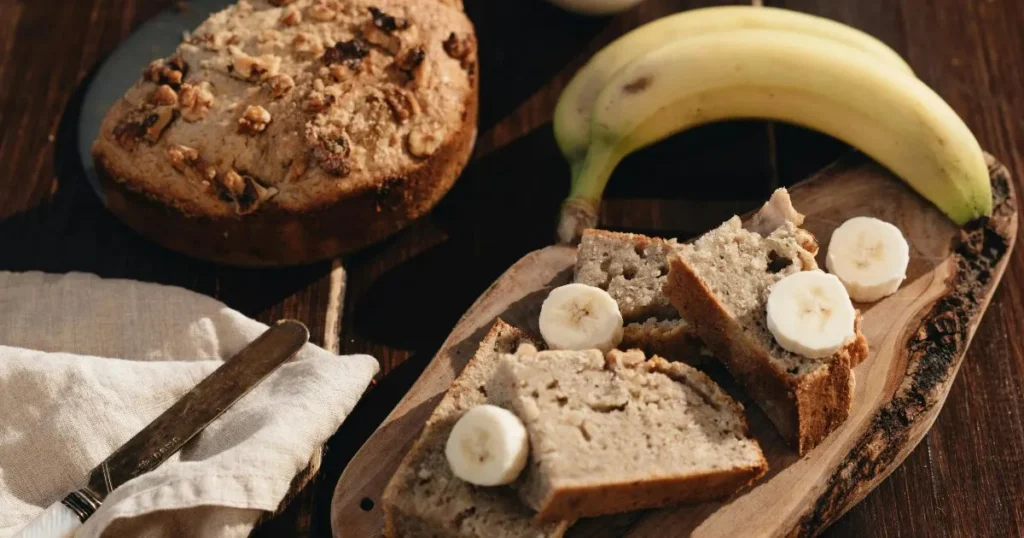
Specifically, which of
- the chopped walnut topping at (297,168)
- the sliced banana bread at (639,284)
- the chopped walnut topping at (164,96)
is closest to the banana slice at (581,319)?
the sliced banana bread at (639,284)

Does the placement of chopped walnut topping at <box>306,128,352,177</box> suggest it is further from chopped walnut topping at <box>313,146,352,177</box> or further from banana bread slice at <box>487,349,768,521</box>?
banana bread slice at <box>487,349,768,521</box>

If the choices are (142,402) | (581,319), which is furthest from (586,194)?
(142,402)

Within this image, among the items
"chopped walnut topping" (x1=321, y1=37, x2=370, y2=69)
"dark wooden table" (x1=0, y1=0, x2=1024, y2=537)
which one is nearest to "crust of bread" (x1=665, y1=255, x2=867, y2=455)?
"dark wooden table" (x1=0, y1=0, x2=1024, y2=537)

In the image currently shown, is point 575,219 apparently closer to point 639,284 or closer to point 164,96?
point 639,284

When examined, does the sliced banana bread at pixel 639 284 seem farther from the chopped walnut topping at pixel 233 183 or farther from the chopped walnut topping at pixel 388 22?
the chopped walnut topping at pixel 233 183

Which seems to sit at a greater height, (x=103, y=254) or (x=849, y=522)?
(x=103, y=254)

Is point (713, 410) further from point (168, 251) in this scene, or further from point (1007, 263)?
point (168, 251)

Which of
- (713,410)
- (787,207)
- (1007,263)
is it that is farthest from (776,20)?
(713,410)
